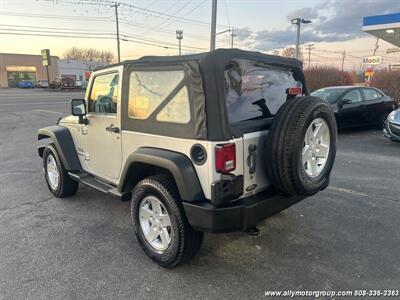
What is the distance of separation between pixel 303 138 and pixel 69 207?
334 cm

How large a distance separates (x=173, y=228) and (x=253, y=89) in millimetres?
1463

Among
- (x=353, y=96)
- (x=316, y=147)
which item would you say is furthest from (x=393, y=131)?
(x=316, y=147)

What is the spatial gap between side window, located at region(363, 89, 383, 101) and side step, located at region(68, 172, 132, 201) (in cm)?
890

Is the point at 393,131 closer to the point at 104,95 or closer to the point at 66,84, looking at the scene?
the point at 104,95

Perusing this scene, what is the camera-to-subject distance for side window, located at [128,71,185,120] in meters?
2.84

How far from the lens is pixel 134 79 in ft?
10.5

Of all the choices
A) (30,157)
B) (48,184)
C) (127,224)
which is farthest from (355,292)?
(30,157)

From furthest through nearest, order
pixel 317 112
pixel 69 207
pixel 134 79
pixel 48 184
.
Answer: pixel 48 184, pixel 69 207, pixel 134 79, pixel 317 112

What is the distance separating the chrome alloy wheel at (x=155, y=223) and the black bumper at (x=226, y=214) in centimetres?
42

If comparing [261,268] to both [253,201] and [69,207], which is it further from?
[69,207]

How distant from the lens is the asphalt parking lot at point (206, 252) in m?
2.70

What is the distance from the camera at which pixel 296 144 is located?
262cm

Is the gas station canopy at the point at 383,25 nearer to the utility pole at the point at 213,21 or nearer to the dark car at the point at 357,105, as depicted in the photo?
the utility pole at the point at 213,21

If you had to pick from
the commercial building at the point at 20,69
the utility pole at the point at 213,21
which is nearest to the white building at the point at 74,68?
the commercial building at the point at 20,69
